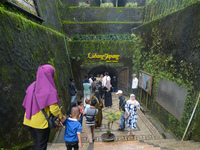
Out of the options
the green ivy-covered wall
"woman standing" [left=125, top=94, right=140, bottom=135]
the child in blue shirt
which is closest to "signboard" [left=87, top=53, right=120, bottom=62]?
the green ivy-covered wall

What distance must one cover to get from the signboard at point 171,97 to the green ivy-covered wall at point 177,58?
18cm

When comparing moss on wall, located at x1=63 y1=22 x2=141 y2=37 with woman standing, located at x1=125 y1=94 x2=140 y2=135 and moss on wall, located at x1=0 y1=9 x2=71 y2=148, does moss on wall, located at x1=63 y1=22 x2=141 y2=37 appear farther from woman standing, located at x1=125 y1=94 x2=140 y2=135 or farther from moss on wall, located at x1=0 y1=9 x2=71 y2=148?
woman standing, located at x1=125 y1=94 x2=140 y2=135

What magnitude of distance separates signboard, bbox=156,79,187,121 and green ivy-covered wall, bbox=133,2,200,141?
0.18 meters

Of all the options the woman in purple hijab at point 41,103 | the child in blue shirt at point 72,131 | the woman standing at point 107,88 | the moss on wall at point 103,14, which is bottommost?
the woman standing at point 107,88

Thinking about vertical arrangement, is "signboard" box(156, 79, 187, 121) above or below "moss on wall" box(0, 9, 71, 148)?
below

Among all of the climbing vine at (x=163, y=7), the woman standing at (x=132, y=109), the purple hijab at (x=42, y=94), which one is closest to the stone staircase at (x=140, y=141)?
the woman standing at (x=132, y=109)

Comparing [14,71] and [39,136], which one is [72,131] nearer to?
[39,136]

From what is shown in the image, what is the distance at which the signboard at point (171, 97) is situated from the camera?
4.82m

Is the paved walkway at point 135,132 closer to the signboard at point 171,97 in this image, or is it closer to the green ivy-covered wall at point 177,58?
the green ivy-covered wall at point 177,58

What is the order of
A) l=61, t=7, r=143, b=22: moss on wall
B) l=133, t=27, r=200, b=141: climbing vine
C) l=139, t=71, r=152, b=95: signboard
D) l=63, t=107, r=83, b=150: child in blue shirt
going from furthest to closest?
l=61, t=7, r=143, b=22: moss on wall
l=139, t=71, r=152, b=95: signboard
l=133, t=27, r=200, b=141: climbing vine
l=63, t=107, r=83, b=150: child in blue shirt

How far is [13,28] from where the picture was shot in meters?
3.81

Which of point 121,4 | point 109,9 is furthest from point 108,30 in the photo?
point 121,4

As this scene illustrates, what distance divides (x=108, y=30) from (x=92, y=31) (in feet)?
5.07

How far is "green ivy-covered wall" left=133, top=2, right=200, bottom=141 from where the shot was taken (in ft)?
14.1
